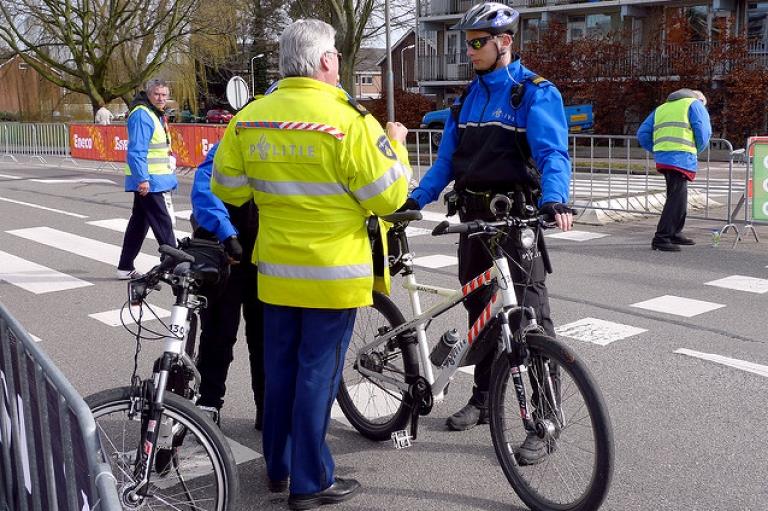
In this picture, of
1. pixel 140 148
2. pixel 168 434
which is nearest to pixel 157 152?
pixel 140 148

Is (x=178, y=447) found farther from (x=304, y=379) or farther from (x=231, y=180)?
(x=231, y=180)

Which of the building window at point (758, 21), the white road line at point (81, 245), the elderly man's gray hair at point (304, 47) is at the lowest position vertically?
the white road line at point (81, 245)

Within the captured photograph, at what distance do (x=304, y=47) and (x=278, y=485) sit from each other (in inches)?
71.8

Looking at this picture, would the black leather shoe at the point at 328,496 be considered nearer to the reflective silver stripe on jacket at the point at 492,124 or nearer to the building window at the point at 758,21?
the reflective silver stripe on jacket at the point at 492,124

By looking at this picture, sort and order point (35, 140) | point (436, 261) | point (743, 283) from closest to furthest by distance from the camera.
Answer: point (743, 283) → point (436, 261) → point (35, 140)

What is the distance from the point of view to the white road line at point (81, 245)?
9859mm

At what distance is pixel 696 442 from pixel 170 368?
2.64 meters

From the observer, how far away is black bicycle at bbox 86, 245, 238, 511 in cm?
319

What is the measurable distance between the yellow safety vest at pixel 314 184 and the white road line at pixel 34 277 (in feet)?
18.0

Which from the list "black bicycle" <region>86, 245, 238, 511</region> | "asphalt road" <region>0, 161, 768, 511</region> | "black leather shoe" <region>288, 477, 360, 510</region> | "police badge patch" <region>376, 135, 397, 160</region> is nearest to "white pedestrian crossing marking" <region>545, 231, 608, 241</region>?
"asphalt road" <region>0, 161, 768, 511</region>

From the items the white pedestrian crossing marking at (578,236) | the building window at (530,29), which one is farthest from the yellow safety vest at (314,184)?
the building window at (530,29)

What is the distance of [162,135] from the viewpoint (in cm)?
909

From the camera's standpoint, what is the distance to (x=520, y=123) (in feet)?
14.3

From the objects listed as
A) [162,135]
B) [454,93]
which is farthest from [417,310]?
[454,93]
